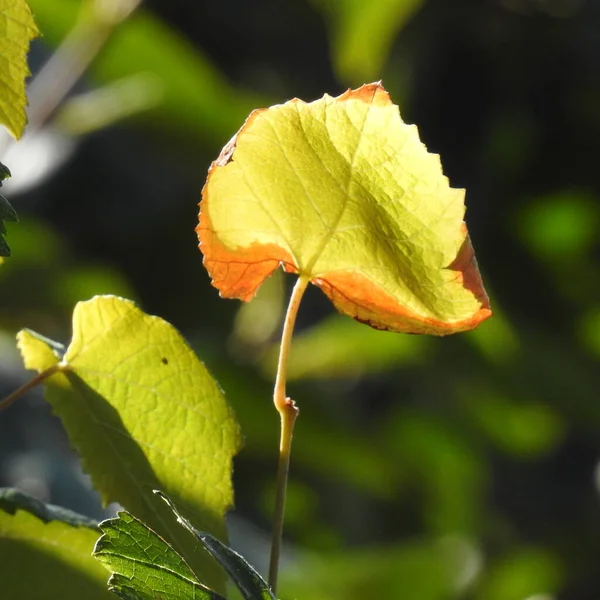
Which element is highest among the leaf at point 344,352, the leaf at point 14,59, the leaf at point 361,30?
the leaf at point 361,30

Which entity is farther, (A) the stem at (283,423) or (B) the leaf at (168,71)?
(B) the leaf at (168,71)

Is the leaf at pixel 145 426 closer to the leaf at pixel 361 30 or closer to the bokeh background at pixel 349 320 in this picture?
the bokeh background at pixel 349 320

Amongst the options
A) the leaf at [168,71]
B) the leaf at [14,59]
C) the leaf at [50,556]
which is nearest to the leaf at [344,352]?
the leaf at [168,71]

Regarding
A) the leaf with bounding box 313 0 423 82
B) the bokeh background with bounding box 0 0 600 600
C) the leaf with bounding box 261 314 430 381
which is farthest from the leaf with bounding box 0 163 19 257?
the leaf with bounding box 313 0 423 82

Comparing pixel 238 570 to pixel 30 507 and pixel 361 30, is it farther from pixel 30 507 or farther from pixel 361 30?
pixel 361 30

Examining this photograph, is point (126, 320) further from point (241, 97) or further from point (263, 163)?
point (241, 97)

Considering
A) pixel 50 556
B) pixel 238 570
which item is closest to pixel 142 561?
pixel 238 570

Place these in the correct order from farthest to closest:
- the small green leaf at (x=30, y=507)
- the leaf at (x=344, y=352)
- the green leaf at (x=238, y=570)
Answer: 1. the leaf at (x=344, y=352)
2. the small green leaf at (x=30, y=507)
3. the green leaf at (x=238, y=570)
